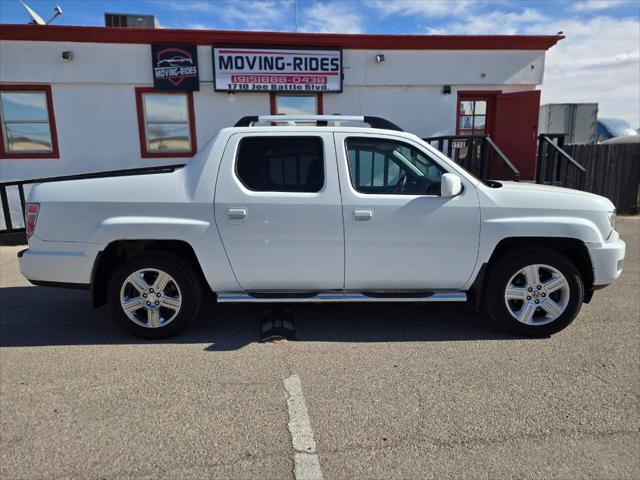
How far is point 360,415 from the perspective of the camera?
2746 mm

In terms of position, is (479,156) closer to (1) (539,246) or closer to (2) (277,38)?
(2) (277,38)

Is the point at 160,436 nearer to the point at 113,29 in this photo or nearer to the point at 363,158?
the point at 363,158

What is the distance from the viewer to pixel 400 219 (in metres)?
3.70

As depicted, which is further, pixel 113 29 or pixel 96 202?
pixel 113 29

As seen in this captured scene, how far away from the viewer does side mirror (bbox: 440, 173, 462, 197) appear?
11.7 ft

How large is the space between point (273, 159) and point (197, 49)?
22.8ft

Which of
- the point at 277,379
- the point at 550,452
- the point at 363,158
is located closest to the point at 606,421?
the point at 550,452

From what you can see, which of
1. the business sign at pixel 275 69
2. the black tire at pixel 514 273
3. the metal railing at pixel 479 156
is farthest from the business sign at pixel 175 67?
the black tire at pixel 514 273

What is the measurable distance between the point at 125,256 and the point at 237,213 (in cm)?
126

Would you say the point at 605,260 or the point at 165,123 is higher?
the point at 165,123

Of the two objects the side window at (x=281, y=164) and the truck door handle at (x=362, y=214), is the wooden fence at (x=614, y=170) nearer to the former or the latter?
the truck door handle at (x=362, y=214)

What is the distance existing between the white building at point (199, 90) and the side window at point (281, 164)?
643 cm

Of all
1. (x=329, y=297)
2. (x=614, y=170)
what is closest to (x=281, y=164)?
(x=329, y=297)

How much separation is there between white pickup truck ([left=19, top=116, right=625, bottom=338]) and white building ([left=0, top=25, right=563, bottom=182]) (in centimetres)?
647
